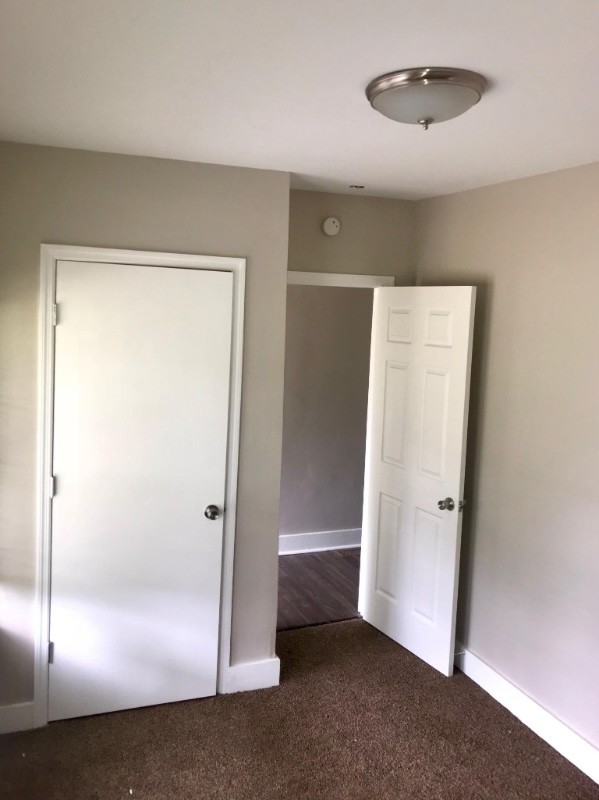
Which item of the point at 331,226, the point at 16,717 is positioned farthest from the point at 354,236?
the point at 16,717

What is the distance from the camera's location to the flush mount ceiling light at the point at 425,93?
1.80 meters

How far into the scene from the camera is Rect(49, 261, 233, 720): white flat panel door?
2.95 meters

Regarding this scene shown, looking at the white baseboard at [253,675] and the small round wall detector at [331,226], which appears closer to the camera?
the white baseboard at [253,675]

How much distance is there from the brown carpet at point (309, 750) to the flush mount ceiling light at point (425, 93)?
2379 millimetres

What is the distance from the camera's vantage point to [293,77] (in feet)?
6.17

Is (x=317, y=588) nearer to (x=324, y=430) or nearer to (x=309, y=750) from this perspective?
(x=324, y=430)

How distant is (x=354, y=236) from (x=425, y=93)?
192 centimetres

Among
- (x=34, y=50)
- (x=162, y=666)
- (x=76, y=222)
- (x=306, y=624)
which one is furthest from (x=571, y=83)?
(x=306, y=624)

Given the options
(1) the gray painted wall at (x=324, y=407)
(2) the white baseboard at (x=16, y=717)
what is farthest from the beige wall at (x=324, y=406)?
(2) the white baseboard at (x=16, y=717)

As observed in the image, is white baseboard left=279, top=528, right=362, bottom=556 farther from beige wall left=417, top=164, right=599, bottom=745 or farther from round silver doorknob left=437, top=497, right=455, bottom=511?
round silver doorknob left=437, top=497, right=455, bottom=511

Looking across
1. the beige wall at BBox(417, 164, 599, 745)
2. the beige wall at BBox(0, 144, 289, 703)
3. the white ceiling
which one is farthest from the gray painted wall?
the white ceiling

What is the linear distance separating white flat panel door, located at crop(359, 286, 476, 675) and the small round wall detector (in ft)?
1.44

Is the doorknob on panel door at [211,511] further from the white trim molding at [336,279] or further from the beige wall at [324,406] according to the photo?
the beige wall at [324,406]

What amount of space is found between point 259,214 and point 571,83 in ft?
5.16
